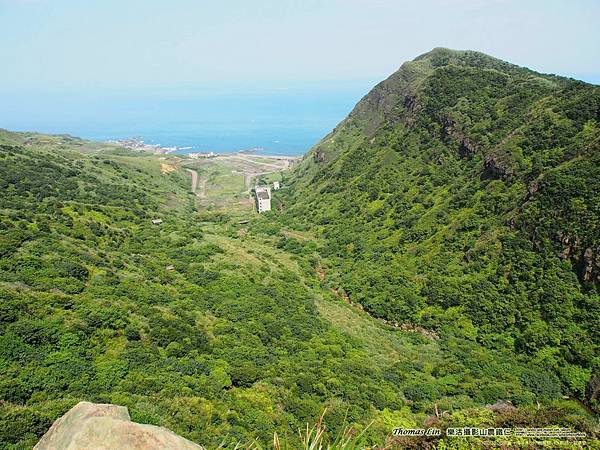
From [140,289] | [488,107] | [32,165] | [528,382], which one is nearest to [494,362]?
[528,382]

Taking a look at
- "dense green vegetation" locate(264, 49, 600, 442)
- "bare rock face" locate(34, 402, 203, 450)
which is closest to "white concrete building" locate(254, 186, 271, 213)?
"dense green vegetation" locate(264, 49, 600, 442)

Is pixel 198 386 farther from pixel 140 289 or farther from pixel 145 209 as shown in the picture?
pixel 145 209

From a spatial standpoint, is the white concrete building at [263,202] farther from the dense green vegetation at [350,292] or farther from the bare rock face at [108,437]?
the bare rock face at [108,437]

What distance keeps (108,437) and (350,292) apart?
4270 cm

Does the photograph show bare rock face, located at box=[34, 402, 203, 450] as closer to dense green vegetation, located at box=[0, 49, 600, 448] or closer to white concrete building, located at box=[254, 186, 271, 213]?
dense green vegetation, located at box=[0, 49, 600, 448]

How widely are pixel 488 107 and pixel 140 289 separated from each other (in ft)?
198

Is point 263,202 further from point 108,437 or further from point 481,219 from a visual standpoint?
point 108,437

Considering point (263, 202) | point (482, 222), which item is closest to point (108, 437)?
point (482, 222)

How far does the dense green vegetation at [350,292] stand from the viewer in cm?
2205

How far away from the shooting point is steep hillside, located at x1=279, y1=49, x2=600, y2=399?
3503cm

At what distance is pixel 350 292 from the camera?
49344mm

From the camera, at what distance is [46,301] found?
2684 centimetres

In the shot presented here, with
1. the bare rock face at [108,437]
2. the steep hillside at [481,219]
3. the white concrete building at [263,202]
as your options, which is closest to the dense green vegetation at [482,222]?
the steep hillside at [481,219]

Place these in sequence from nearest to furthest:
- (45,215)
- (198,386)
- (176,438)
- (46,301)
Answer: (176,438)
(198,386)
(46,301)
(45,215)
